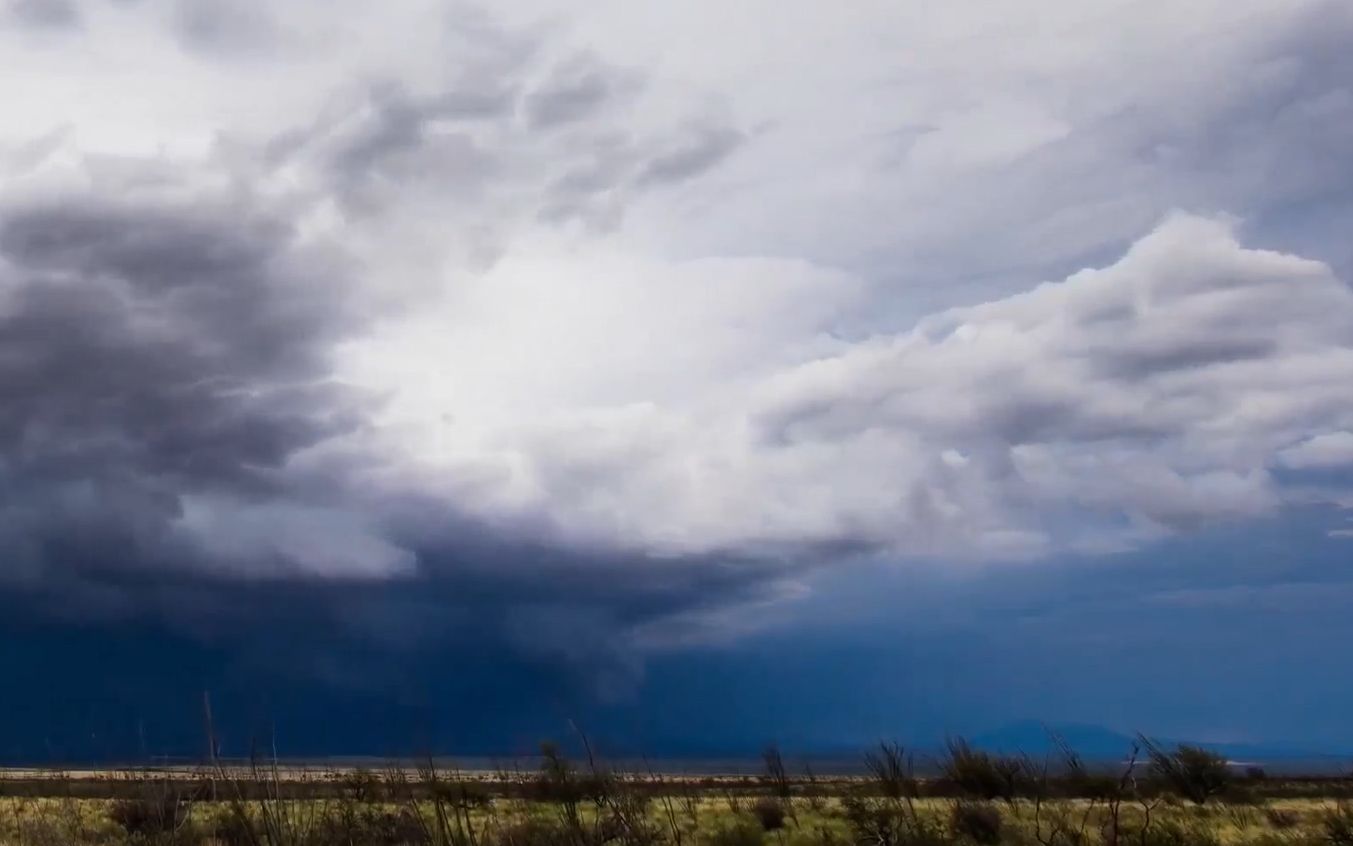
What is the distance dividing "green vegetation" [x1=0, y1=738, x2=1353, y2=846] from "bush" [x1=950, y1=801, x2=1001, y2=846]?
3cm

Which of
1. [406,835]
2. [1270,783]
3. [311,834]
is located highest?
[311,834]

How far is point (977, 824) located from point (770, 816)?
659cm

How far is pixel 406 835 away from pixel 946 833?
38.4ft

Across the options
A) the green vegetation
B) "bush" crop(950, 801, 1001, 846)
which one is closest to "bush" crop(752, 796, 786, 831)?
the green vegetation

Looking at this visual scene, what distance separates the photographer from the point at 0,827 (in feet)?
96.1

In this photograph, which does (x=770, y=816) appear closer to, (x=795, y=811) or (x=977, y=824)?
(x=795, y=811)

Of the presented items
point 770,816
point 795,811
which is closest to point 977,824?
point 770,816

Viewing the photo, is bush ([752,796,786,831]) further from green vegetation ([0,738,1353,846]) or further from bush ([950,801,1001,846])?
bush ([950,801,1001,846])

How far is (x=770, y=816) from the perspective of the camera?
30.2 m

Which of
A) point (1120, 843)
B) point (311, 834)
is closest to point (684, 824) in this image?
point (1120, 843)

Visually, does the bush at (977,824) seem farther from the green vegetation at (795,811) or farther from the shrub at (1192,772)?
Answer: the shrub at (1192,772)

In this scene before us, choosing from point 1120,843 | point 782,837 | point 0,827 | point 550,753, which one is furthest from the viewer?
point 550,753

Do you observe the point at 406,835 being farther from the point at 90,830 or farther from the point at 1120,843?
the point at 1120,843

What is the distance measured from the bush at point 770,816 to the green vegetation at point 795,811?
48 mm
